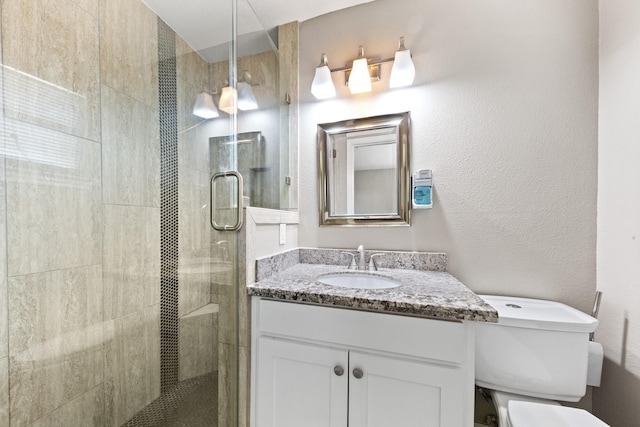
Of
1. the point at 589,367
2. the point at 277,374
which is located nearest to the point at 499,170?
the point at 589,367

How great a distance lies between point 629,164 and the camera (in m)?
0.99

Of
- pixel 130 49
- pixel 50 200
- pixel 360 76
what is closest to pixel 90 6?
pixel 130 49

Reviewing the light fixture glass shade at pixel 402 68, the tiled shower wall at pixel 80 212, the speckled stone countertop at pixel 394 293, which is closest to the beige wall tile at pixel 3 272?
the tiled shower wall at pixel 80 212

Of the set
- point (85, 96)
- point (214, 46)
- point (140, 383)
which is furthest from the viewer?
point (214, 46)

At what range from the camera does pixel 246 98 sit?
139 cm

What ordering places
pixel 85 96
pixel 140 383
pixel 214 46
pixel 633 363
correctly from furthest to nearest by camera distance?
1. pixel 214 46
2. pixel 140 383
3. pixel 85 96
4. pixel 633 363

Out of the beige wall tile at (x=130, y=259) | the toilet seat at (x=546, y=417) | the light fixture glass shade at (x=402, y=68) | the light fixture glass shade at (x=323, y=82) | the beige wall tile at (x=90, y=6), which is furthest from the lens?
the light fixture glass shade at (x=323, y=82)

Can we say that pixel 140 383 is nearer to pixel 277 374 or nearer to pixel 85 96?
pixel 277 374

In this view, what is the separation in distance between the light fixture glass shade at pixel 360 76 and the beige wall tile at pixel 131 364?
1.61m

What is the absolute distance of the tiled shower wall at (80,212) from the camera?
888mm

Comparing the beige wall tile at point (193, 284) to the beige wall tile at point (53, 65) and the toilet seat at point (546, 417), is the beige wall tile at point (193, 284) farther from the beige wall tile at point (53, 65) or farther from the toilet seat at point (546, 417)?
the toilet seat at point (546, 417)

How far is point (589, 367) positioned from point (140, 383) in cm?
197

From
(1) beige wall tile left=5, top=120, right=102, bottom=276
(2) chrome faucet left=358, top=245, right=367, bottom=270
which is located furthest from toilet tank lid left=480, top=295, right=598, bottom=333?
(1) beige wall tile left=5, top=120, right=102, bottom=276

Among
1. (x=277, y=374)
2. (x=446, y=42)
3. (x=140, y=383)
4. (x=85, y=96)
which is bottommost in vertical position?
(x=140, y=383)
